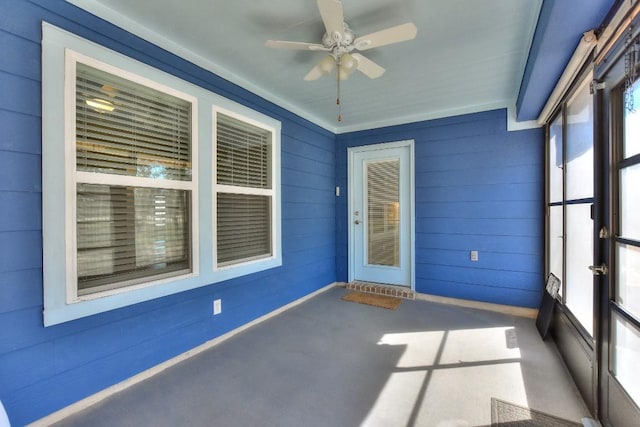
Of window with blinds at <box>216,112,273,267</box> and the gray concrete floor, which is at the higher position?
window with blinds at <box>216,112,273,267</box>

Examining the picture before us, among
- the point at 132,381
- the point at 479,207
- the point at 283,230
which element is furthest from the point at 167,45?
the point at 479,207

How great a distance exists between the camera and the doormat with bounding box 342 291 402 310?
349cm

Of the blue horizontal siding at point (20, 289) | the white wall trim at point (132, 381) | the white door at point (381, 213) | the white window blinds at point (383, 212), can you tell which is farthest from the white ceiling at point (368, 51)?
the white wall trim at point (132, 381)

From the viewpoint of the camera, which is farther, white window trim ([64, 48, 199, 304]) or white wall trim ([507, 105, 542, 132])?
white wall trim ([507, 105, 542, 132])

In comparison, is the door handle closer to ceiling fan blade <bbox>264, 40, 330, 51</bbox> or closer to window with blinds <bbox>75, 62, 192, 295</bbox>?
ceiling fan blade <bbox>264, 40, 330, 51</bbox>

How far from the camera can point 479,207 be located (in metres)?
3.40

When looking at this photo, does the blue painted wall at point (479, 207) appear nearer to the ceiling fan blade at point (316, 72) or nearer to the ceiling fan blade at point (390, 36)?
the ceiling fan blade at point (316, 72)

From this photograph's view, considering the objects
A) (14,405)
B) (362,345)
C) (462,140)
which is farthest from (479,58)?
(14,405)

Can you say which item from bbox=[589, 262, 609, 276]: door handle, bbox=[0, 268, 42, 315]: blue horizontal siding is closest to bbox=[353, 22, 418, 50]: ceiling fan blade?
bbox=[589, 262, 609, 276]: door handle

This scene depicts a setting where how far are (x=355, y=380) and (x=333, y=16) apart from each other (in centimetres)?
231

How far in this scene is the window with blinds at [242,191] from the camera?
8.46 feet

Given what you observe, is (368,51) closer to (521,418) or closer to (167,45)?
(167,45)

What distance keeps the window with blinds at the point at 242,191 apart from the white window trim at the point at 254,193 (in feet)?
0.05

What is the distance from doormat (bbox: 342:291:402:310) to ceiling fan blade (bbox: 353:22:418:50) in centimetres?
277
